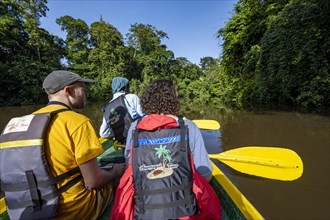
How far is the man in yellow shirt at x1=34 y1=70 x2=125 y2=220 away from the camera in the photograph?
1.10 metres

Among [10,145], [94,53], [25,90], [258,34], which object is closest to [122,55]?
[94,53]

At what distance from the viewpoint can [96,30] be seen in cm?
2267

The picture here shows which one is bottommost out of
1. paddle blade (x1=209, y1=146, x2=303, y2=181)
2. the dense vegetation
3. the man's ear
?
paddle blade (x1=209, y1=146, x2=303, y2=181)

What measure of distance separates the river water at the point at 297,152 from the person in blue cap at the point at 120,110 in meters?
1.79

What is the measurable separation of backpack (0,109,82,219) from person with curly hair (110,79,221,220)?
364 mm

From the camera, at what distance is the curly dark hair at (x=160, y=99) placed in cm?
135

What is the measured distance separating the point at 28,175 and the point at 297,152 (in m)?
4.26

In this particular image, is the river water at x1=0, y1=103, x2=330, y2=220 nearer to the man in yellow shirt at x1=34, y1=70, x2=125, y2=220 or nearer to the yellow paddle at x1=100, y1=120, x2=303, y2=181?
the yellow paddle at x1=100, y1=120, x2=303, y2=181

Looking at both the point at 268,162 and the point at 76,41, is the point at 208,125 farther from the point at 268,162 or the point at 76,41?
the point at 76,41

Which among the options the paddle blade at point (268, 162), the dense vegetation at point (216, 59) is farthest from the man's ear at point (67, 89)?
the dense vegetation at point (216, 59)

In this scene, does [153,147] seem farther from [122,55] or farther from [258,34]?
[122,55]

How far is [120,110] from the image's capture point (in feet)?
8.00

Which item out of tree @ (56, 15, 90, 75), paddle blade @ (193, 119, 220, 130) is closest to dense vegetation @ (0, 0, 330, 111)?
tree @ (56, 15, 90, 75)

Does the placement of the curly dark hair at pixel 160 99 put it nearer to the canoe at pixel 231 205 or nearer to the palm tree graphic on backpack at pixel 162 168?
the palm tree graphic on backpack at pixel 162 168
